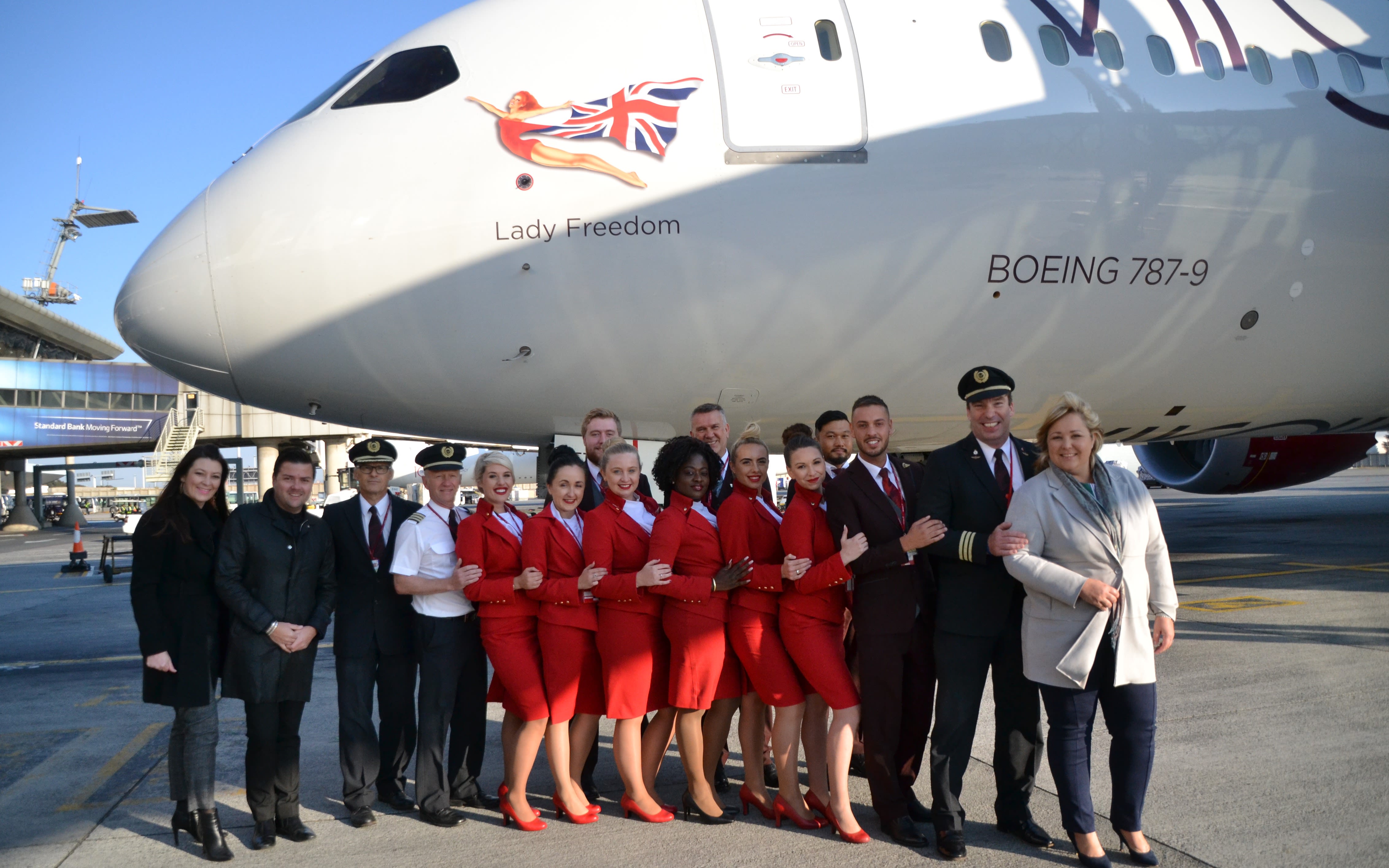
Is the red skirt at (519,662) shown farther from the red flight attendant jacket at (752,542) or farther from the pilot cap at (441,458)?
the red flight attendant jacket at (752,542)

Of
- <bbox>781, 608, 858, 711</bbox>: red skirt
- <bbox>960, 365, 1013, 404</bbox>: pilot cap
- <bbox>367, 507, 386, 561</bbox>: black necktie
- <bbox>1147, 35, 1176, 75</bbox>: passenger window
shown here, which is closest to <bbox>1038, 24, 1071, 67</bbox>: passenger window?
<bbox>1147, 35, 1176, 75</bbox>: passenger window

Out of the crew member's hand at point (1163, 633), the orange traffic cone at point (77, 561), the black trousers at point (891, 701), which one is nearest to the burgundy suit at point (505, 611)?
the black trousers at point (891, 701)

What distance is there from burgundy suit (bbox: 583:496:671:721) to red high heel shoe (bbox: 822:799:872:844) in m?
0.81

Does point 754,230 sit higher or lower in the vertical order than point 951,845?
higher

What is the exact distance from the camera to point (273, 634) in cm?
374

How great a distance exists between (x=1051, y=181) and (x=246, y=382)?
5308 millimetres

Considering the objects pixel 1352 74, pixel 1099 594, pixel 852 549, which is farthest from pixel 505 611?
pixel 1352 74

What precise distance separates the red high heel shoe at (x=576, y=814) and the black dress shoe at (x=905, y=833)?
116cm

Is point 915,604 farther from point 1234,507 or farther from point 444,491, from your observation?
point 1234,507

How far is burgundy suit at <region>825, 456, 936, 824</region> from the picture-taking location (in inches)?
143

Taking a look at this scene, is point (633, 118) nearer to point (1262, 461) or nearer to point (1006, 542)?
point (1006, 542)

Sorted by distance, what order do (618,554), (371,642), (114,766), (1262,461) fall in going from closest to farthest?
(618,554) → (371,642) → (114,766) → (1262,461)

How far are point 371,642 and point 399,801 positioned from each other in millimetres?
700

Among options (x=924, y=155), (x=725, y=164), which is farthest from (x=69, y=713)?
(x=924, y=155)
